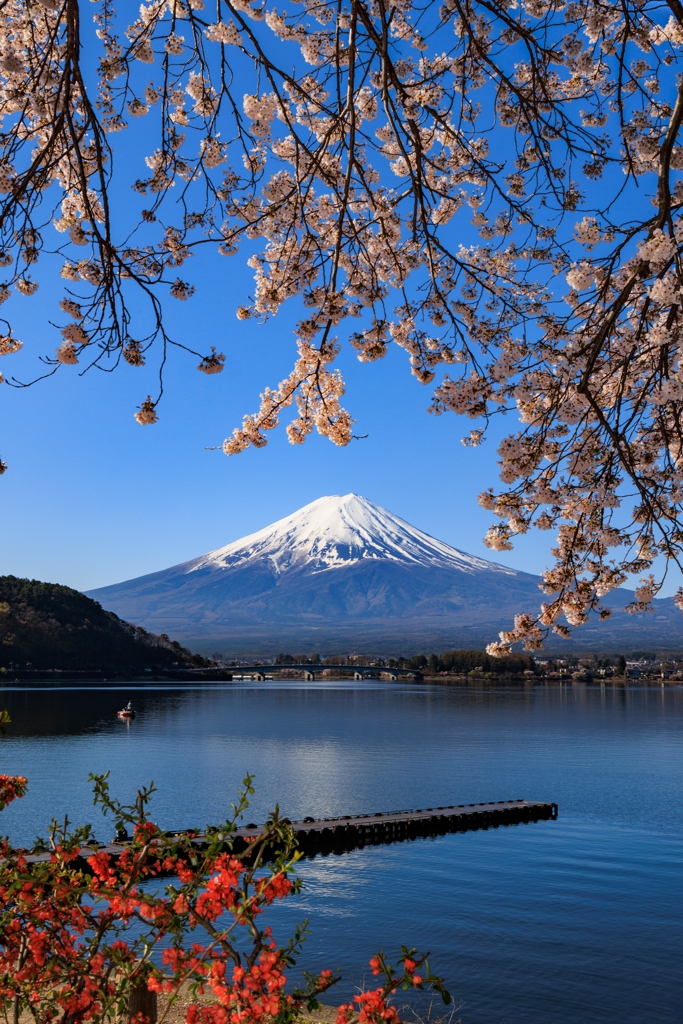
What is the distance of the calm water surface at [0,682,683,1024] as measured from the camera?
12.8 m

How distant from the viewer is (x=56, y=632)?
9069cm

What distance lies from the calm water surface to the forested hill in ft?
83.7

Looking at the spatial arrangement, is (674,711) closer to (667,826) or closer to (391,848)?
(667,826)

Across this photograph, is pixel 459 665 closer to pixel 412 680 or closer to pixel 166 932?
pixel 412 680

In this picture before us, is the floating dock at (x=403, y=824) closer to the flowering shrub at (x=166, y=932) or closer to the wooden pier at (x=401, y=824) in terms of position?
the wooden pier at (x=401, y=824)

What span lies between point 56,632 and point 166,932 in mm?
93797

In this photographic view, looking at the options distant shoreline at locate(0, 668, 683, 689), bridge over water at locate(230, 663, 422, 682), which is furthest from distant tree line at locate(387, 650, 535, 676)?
bridge over water at locate(230, 663, 422, 682)

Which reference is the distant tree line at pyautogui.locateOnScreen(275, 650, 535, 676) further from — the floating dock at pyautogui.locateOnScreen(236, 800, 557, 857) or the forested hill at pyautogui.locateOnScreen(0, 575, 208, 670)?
the floating dock at pyautogui.locateOnScreen(236, 800, 557, 857)

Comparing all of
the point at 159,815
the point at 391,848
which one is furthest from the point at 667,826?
the point at 159,815

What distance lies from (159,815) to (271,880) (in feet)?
77.1

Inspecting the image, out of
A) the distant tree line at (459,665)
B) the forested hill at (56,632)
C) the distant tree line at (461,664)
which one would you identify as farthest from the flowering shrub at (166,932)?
the distant tree line at (459,665)

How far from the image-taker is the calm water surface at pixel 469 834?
12750 mm

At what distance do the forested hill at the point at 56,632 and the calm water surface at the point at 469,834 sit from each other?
83.7 feet

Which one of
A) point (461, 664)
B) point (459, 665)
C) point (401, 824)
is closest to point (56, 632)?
point (459, 665)
